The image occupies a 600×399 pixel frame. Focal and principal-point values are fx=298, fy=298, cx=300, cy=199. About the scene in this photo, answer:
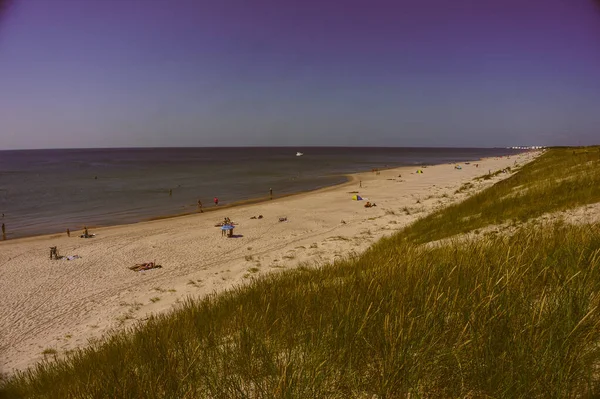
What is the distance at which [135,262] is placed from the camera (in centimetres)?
1538

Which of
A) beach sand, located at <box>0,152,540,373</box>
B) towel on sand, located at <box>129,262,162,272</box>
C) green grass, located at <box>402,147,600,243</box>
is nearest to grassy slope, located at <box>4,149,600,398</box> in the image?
beach sand, located at <box>0,152,540,373</box>

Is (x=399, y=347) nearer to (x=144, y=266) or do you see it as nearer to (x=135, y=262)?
(x=144, y=266)

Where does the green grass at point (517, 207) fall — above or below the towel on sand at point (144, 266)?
above

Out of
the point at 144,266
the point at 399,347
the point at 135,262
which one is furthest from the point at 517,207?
the point at 135,262

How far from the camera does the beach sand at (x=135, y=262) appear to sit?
30.6ft

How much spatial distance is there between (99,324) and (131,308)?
99 centimetres

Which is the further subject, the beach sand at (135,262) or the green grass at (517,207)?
the beach sand at (135,262)

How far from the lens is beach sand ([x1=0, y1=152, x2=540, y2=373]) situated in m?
9.31

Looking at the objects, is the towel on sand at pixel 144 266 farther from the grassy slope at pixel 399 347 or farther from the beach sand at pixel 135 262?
the grassy slope at pixel 399 347

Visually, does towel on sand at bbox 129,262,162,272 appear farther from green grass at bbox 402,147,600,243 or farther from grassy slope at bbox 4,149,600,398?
green grass at bbox 402,147,600,243

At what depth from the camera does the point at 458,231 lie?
29.7ft

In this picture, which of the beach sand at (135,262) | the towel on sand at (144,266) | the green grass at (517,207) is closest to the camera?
the green grass at (517,207)

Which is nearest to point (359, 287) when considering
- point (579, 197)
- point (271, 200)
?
point (579, 197)

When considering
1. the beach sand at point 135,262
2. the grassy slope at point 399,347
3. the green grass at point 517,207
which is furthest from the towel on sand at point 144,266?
the green grass at point 517,207
